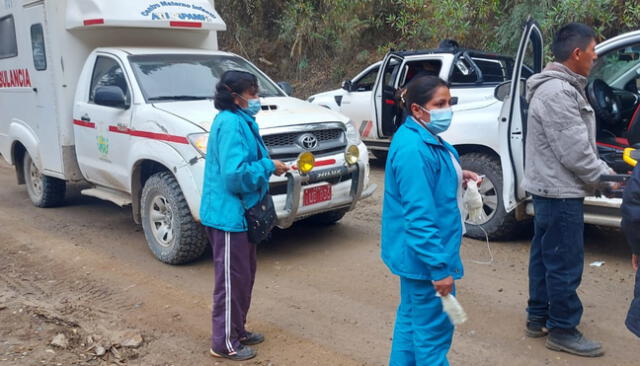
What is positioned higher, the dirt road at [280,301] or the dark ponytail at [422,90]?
the dark ponytail at [422,90]

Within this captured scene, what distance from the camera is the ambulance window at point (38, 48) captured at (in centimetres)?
707

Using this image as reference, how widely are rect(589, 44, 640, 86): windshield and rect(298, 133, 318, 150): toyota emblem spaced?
8.32 ft

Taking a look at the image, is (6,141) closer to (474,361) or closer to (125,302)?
(125,302)

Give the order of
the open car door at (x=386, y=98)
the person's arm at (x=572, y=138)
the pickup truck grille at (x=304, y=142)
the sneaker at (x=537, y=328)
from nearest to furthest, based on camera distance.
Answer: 1. the person's arm at (x=572, y=138)
2. the sneaker at (x=537, y=328)
3. the pickup truck grille at (x=304, y=142)
4. the open car door at (x=386, y=98)

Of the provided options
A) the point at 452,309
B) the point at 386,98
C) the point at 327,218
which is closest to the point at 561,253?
the point at 452,309

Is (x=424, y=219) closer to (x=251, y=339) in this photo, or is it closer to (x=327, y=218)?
(x=251, y=339)

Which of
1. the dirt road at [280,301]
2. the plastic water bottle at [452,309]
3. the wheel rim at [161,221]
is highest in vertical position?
the plastic water bottle at [452,309]

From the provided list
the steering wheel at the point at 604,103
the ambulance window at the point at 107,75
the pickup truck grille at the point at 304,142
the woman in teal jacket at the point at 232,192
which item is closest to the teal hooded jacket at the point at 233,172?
the woman in teal jacket at the point at 232,192

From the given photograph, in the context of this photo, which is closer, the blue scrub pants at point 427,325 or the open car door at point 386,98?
the blue scrub pants at point 427,325

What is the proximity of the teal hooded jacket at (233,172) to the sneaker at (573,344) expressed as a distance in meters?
2.01

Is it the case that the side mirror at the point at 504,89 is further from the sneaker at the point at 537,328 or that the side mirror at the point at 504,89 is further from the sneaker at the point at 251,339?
the sneaker at the point at 251,339

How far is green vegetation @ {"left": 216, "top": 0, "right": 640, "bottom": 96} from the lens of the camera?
10.3m

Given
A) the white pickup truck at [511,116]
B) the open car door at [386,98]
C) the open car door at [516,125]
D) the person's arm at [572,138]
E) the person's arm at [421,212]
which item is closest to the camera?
the person's arm at [421,212]

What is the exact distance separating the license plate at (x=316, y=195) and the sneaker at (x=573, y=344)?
228 cm
